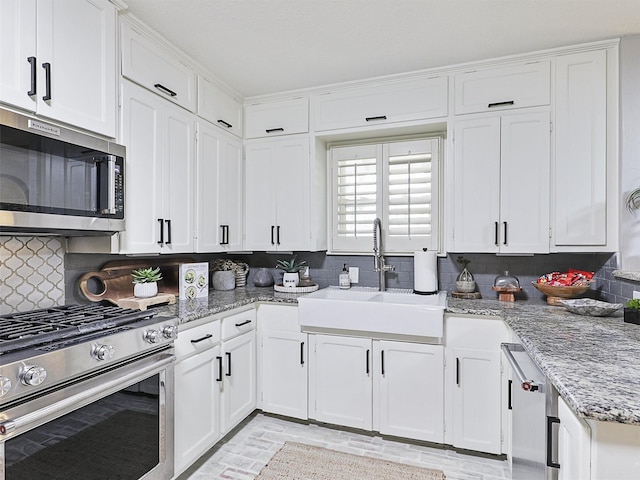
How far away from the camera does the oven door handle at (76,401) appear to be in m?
1.18

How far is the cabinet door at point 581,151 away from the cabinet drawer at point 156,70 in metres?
2.35

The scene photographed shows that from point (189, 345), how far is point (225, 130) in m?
1.65

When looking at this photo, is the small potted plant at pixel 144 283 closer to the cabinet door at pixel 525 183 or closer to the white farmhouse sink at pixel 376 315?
the white farmhouse sink at pixel 376 315

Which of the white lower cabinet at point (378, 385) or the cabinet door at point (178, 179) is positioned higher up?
the cabinet door at point (178, 179)

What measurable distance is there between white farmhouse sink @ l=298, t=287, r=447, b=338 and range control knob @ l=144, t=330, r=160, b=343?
1.01 meters

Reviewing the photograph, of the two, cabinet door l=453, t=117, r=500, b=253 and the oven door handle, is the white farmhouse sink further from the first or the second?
the oven door handle

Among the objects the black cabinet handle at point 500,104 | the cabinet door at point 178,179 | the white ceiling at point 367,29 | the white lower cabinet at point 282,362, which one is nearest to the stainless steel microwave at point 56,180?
the cabinet door at point 178,179

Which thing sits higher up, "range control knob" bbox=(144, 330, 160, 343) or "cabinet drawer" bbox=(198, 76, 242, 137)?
"cabinet drawer" bbox=(198, 76, 242, 137)

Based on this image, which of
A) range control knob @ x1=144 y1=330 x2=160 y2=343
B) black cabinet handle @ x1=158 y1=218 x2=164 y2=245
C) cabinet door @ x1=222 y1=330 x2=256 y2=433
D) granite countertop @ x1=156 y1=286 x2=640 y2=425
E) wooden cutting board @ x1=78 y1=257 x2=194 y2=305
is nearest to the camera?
granite countertop @ x1=156 y1=286 x2=640 y2=425

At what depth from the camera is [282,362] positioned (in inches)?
104

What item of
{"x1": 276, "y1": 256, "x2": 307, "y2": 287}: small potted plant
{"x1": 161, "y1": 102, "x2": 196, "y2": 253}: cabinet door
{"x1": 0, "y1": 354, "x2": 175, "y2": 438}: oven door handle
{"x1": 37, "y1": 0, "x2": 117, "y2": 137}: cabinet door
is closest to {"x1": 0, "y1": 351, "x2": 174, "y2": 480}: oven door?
{"x1": 0, "y1": 354, "x2": 175, "y2": 438}: oven door handle

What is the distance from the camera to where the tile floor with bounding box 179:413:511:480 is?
2.09m

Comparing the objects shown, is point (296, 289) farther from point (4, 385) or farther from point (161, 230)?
point (4, 385)

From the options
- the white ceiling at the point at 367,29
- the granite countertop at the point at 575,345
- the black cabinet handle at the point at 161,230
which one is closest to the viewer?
the granite countertop at the point at 575,345
